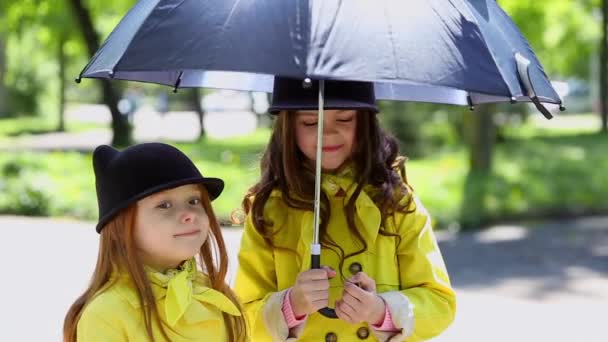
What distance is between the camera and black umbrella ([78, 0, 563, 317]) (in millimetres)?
2189

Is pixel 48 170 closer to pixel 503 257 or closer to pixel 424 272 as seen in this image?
pixel 503 257

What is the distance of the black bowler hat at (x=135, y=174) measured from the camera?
2.43 m

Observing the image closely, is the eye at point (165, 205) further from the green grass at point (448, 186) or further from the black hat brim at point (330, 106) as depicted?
the green grass at point (448, 186)

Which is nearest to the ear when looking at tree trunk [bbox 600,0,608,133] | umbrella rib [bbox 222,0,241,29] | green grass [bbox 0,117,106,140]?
umbrella rib [bbox 222,0,241,29]

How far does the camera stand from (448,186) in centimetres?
1184

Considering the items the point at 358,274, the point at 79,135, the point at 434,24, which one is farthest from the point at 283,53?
the point at 79,135

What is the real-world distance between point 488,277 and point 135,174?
6.35 meters

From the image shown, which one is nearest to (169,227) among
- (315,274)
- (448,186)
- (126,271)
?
(126,271)

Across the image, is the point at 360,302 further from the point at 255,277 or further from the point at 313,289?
the point at 255,277

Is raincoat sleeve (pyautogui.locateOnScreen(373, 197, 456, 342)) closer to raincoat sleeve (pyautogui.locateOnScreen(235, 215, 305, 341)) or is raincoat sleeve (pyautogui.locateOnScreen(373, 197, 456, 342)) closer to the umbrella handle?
the umbrella handle

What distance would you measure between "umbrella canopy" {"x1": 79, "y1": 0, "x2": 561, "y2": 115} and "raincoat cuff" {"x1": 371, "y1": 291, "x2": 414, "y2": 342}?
25.8 inches

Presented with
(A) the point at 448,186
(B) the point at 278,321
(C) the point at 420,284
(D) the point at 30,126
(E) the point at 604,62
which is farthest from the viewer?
(D) the point at 30,126

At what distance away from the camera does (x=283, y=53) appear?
85.9 inches

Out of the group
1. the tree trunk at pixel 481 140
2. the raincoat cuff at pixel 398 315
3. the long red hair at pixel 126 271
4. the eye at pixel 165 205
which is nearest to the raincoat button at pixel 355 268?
the raincoat cuff at pixel 398 315
